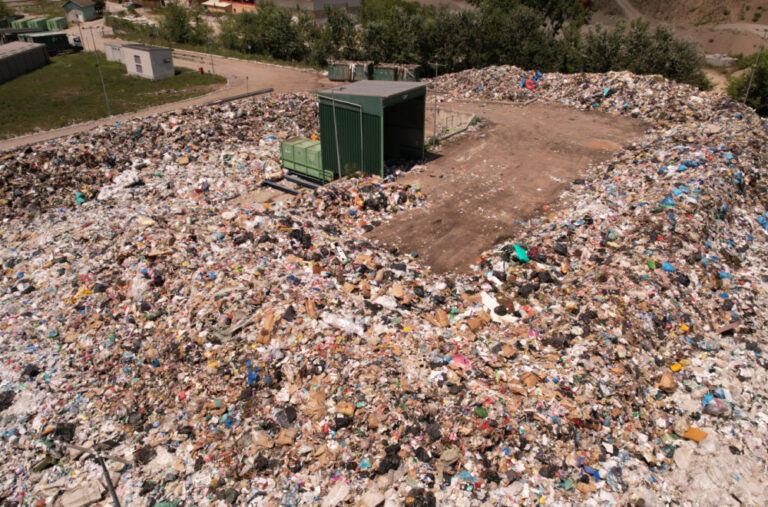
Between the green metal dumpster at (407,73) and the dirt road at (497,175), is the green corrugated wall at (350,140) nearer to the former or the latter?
the dirt road at (497,175)

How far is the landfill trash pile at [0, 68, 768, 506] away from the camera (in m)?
7.34

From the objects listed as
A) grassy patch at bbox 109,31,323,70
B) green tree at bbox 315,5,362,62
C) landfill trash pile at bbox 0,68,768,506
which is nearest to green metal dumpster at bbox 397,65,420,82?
green tree at bbox 315,5,362,62

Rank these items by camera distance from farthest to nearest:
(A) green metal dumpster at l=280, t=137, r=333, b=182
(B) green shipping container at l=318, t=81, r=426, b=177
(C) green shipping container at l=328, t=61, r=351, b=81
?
(C) green shipping container at l=328, t=61, r=351, b=81, (A) green metal dumpster at l=280, t=137, r=333, b=182, (B) green shipping container at l=318, t=81, r=426, b=177

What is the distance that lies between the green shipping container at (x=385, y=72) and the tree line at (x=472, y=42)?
172 inches

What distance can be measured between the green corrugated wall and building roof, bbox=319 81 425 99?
49 centimetres

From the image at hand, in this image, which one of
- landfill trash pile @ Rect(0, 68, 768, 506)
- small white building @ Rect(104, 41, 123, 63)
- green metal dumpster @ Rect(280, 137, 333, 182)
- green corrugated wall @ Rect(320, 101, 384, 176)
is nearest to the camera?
landfill trash pile @ Rect(0, 68, 768, 506)

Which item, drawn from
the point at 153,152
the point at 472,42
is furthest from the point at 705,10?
the point at 153,152

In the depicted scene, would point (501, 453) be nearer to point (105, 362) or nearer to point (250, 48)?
point (105, 362)

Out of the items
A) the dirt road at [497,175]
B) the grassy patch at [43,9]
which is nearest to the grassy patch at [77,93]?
the dirt road at [497,175]

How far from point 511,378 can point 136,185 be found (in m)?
15.6

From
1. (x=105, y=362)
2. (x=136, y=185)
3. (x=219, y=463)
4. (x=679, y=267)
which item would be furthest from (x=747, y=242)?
(x=136, y=185)

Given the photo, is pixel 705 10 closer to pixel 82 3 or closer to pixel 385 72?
pixel 385 72

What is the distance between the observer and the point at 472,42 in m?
33.7

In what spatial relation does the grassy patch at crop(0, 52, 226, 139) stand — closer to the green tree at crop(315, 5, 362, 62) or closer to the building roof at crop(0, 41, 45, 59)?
the building roof at crop(0, 41, 45, 59)
